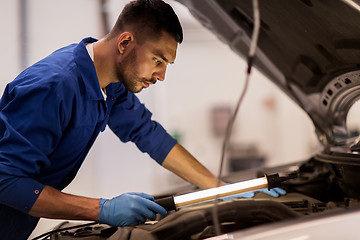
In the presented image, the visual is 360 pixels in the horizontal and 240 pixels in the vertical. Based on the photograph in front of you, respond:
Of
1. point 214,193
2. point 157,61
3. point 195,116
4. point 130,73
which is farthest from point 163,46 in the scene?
point 195,116

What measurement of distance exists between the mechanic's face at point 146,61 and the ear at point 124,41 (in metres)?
0.02

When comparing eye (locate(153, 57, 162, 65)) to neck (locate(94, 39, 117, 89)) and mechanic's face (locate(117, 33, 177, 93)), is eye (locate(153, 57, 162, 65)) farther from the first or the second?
neck (locate(94, 39, 117, 89))

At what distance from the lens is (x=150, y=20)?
3.44 ft

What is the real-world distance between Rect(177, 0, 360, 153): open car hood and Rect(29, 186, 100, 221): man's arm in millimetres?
938

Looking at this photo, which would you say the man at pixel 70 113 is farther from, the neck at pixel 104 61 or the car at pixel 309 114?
the car at pixel 309 114

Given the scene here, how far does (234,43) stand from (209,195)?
0.75m

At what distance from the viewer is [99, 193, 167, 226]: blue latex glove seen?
0.97 metres

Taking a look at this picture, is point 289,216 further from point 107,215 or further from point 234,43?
point 234,43

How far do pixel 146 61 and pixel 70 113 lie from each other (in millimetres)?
326

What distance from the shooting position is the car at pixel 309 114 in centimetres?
75

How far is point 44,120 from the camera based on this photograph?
2.97ft

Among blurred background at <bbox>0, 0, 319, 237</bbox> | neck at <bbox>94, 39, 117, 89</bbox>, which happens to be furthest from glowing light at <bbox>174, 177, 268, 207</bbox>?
blurred background at <bbox>0, 0, 319, 237</bbox>

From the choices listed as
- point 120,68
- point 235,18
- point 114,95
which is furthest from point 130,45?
point 235,18

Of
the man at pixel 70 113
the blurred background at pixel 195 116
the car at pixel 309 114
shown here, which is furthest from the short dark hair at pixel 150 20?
the blurred background at pixel 195 116
